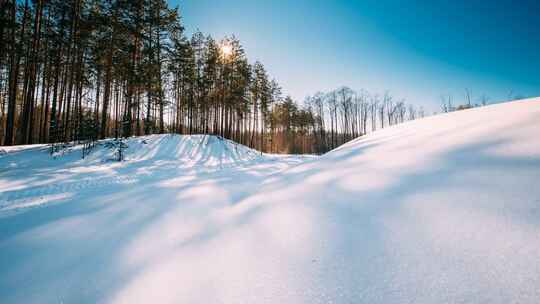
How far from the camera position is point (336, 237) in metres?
1.36

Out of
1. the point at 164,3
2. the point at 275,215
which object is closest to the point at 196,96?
the point at 164,3

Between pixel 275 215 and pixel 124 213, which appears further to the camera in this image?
pixel 124 213

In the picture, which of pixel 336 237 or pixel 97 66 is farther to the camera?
pixel 97 66

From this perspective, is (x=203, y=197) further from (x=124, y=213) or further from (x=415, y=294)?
(x=415, y=294)

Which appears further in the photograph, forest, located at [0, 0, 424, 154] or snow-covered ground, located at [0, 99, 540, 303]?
forest, located at [0, 0, 424, 154]

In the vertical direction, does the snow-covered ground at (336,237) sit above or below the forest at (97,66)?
below

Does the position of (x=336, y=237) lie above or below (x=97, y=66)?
below

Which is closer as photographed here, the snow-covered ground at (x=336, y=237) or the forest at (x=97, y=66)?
the snow-covered ground at (x=336, y=237)

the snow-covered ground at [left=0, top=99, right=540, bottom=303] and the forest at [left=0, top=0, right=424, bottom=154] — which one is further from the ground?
the forest at [left=0, top=0, right=424, bottom=154]

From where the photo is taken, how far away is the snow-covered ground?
963 millimetres

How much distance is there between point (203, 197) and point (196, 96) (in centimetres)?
2435

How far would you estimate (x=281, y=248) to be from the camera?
1.40 metres

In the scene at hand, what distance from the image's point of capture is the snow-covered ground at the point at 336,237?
96 centimetres

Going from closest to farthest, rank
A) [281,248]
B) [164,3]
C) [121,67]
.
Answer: [281,248], [121,67], [164,3]
